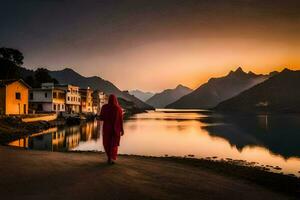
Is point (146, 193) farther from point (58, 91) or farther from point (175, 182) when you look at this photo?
point (58, 91)

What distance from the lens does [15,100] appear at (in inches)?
2530

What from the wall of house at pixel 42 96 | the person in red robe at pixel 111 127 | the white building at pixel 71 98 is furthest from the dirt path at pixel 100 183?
the white building at pixel 71 98

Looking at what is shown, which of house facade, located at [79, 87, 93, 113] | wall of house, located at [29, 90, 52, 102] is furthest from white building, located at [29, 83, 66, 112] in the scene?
house facade, located at [79, 87, 93, 113]

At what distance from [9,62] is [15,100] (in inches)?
1542

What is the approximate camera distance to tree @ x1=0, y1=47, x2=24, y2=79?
310ft

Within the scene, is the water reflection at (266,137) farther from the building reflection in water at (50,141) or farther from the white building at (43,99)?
the white building at (43,99)

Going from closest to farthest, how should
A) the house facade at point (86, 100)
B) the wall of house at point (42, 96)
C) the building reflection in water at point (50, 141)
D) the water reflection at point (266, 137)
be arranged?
the building reflection in water at point (50, 141) < the water reflection at point (266, 137) < the wall of house at point (42, 96) < the house facade at point (86, 100)

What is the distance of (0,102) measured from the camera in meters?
59.8

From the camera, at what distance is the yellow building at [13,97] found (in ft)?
197

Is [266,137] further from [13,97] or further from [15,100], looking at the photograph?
[13,97]

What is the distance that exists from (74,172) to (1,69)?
95232mm

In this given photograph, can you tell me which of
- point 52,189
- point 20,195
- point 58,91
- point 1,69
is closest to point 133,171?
point 52,189

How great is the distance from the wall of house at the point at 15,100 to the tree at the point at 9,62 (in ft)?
101

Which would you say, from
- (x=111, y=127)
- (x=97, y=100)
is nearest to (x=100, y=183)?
(x=111, y=127)
